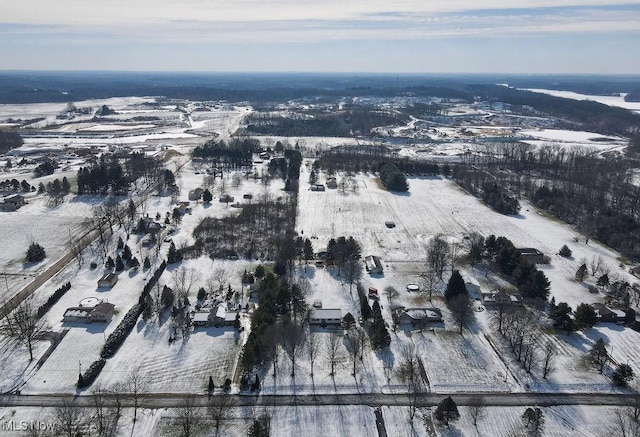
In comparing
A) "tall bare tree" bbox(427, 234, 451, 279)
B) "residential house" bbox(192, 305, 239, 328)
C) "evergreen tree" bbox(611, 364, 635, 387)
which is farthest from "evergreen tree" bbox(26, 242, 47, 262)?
"evergreen tree" bbox(611, 364, 635, 387)

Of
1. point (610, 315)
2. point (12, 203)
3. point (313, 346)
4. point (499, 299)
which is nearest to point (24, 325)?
point (313, 346)

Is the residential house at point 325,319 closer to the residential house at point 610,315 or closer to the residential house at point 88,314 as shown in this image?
the residential house at point 88,314

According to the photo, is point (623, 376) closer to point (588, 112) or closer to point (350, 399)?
point (350, 399)

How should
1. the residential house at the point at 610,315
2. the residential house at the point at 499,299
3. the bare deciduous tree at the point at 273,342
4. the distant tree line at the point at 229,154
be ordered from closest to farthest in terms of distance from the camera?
the bare deciduous tree at the point at 273,342 < the residential house at the point at 610,315 < the residential house at the point at 499,299 < the distant tree line at the point at 229,154

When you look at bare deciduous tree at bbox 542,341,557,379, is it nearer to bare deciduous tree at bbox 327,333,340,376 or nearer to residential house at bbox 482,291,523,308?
residential house at bbox 482,291,523,308

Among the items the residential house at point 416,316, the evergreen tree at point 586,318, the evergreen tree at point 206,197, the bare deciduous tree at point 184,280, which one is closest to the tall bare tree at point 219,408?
the bare deciduous tree at point 184,280

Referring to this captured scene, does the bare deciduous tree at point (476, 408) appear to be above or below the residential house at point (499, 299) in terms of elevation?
below
